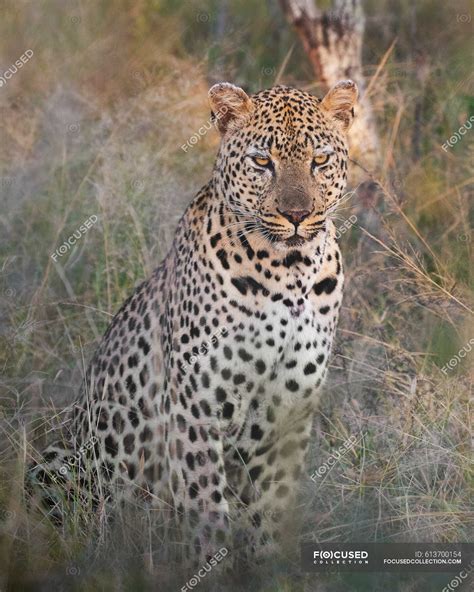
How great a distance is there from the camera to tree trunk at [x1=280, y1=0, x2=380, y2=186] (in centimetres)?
688

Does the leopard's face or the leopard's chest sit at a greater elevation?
the leopard's face

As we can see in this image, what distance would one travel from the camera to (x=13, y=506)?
5.50m

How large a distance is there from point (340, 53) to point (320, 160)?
2.27m

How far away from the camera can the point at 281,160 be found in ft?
16.9

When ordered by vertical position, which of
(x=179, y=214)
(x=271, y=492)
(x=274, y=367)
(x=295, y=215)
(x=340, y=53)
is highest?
(x=340, y=53)

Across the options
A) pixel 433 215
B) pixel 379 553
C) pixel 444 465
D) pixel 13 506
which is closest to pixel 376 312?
pixel 433 215

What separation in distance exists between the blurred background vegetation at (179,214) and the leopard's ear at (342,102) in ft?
1.59

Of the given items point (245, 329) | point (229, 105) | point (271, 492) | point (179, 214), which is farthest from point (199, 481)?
point (179, 214)

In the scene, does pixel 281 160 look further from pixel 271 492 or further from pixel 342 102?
pixel 271 492

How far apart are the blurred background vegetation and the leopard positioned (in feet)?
0.99

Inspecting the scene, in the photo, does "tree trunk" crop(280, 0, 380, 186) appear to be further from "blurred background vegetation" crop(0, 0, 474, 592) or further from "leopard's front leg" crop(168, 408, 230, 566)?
"leopard's front leg" crop(168, 408, 230, 566)

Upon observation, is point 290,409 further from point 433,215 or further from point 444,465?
point 433,215

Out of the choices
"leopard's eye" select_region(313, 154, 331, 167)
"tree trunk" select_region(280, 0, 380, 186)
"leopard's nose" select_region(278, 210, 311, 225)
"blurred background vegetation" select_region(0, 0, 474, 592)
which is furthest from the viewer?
"tree trunk" select_region(280, 0, 380, 186)

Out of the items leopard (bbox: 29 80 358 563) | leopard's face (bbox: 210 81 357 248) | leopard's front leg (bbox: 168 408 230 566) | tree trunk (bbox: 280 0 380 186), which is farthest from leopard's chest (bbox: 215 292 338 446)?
tree trunk (bbox: 280 0 380 186)
